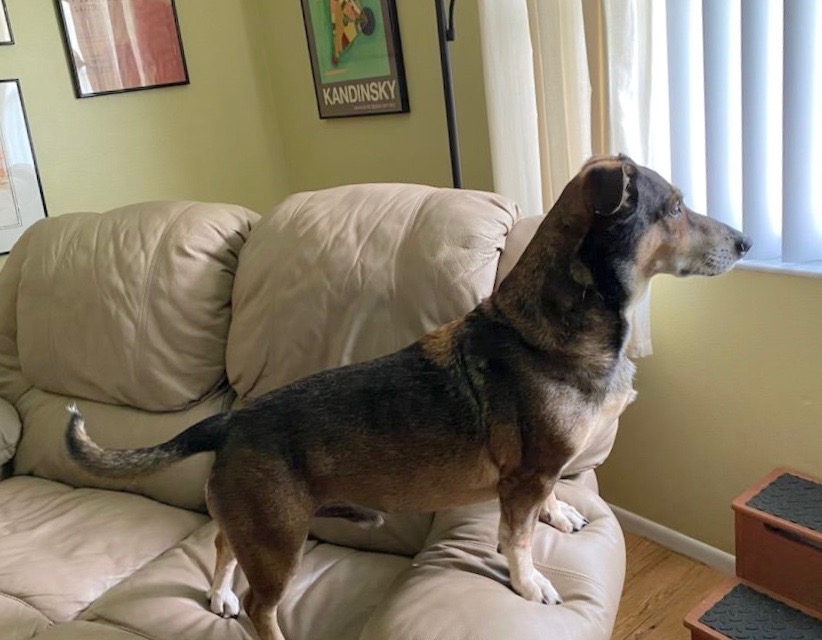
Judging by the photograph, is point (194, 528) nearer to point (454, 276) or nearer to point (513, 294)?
point (454, 276)

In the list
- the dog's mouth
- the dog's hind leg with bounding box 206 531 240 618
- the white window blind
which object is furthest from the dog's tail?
the white window blind

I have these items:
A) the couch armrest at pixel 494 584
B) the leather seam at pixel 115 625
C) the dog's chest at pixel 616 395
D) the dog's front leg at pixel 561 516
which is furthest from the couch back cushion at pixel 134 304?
the dog's chest at pixel 616 395

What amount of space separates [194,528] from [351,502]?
0.66 m

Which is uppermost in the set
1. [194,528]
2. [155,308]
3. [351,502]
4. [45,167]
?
[45,167]

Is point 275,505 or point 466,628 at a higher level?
point 275,505

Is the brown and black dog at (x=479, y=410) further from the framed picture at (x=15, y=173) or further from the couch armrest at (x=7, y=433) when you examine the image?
the framed picture at (x=15, y=173)

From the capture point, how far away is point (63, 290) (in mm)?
2418

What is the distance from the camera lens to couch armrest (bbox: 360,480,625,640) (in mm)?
1310

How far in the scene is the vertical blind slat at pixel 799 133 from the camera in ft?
5.42

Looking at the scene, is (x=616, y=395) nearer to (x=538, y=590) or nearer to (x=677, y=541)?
(x=538, y=590)

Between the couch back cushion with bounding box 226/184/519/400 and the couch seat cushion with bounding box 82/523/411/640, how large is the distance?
0.46 m

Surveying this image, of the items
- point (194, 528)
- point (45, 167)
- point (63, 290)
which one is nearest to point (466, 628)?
point (194, 528)

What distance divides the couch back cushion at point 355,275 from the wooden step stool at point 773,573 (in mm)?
841

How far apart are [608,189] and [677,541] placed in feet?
4.62
